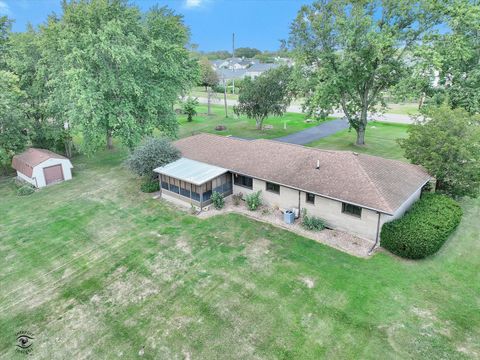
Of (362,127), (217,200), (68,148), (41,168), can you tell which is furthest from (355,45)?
(68,148)

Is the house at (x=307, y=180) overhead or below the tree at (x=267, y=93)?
below

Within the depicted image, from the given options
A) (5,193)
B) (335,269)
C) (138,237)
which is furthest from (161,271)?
(5,193)

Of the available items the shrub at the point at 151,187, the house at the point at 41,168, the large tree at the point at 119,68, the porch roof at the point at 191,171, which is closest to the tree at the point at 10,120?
the house at the point at 41,168

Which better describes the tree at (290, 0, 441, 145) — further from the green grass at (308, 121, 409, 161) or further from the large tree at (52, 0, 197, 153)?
the large tree at (52, 0, 197, 153)

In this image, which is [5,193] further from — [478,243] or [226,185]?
[478,243]

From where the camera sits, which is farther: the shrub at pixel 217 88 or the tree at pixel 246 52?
the tree at pixel 246 52

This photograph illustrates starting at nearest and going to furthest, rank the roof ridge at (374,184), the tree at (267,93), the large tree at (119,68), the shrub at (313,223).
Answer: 1. the roof ridge at (374,184)
2. the shrub at (313,223)
3. the large tree at (119,68)
4. the tree at (267,93)

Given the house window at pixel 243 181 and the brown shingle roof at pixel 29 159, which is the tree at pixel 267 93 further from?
the brown shingle roof at pixel 29 159

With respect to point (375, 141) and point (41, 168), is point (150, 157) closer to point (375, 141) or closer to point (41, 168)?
point (41, 168)
